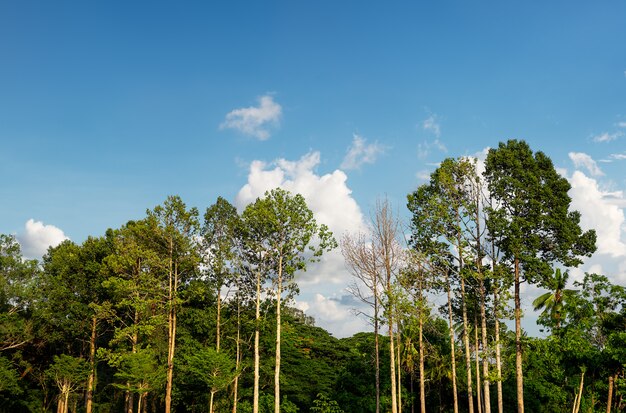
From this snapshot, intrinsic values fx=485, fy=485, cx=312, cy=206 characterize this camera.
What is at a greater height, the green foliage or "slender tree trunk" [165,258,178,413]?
"slender tree trunk" [165,258,178,413]

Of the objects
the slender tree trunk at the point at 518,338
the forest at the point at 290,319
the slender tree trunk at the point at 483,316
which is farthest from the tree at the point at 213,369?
the slender tree trunk at the point at 518,338

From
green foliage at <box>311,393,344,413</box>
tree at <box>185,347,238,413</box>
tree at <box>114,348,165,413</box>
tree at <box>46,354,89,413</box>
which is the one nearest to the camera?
tree at <box>114,348,165,413</box>

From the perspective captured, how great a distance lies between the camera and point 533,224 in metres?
23.5

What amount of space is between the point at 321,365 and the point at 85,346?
767 inches

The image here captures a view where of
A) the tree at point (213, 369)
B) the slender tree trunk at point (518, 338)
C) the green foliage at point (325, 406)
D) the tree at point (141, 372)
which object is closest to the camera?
the slender tree trunk at point (518, 338)

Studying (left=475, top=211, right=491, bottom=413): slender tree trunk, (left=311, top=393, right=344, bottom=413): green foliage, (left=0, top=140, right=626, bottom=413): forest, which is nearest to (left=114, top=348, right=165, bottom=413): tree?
→ (left=0, top=140, right=626, bottom=413): forest

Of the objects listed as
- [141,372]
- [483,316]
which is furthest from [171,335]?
[483,316]

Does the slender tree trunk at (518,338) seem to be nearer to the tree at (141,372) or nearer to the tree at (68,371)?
the tree at (141,372)

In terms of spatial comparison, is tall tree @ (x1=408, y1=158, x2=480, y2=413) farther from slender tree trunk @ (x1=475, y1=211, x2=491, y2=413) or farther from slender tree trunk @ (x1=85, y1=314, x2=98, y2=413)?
slender tree trunk @ (x1=85, y1=314, x2=98, y2=413)

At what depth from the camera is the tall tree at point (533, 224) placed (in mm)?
23438

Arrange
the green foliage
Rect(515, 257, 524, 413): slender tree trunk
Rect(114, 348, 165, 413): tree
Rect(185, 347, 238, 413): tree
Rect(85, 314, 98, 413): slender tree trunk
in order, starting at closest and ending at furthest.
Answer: Rect(515, 257, 524, 413): slender tree trunk
Rect(114, 348, 165, 413): tree
Rect(185, 347, 238, 413): tree
the green foliage
Rect(85, 314, 98, 413): slender tree trunk

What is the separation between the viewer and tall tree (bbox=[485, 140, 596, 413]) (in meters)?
23.4

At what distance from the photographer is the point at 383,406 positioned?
33375 millimetres

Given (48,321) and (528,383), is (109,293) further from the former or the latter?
(528,383)
